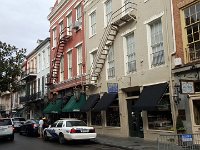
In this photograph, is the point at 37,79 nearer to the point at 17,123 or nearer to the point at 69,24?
the point at 17,123

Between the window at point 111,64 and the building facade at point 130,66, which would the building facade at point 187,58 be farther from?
the window at point 111,64

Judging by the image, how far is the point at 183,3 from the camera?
14758 mm

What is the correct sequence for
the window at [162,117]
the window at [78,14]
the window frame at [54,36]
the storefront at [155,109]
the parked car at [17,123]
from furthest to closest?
1. the window frame at [54,36]
2. the parked car at [17,123]
3. the window at [78,14]
4. the window at [162,117]
5. the storefront at [155,109]

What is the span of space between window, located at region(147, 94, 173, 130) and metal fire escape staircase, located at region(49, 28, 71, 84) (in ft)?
Result: 46.3

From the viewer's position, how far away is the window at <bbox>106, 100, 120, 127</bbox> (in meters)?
20.3

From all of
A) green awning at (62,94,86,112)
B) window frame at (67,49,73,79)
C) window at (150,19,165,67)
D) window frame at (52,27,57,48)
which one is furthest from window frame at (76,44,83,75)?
window at (150,19,165,67)

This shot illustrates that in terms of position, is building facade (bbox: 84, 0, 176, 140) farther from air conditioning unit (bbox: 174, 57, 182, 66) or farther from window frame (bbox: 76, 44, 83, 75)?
window frame (bbox: 76, 44, 83, 75)

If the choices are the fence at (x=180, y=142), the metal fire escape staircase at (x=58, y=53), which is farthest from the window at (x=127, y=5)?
the fence at (x=180, y=142)

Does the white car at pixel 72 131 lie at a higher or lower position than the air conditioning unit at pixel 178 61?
lower

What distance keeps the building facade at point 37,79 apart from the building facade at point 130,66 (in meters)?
13.0

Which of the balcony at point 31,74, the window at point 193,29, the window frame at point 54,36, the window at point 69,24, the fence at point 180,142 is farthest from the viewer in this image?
the balcony at point 31,74

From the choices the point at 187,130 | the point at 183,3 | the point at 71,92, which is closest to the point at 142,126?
the point at 187,130

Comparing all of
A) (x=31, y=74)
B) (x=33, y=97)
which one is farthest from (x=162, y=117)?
(x=31, y=74)

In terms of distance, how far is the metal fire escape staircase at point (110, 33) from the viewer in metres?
19.0
